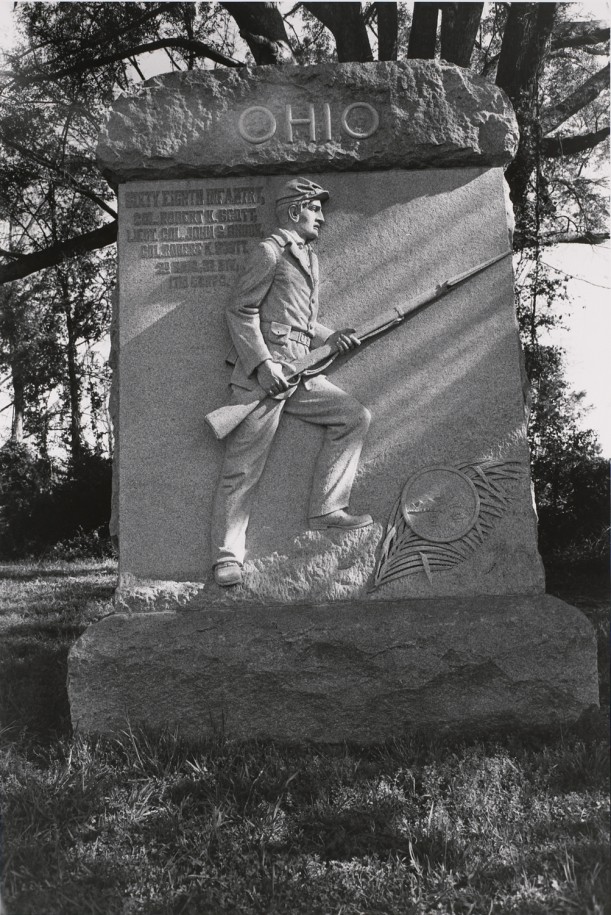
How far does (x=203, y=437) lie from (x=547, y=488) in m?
4.76

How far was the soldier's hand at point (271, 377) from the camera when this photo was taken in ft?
14.5

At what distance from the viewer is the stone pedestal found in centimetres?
425

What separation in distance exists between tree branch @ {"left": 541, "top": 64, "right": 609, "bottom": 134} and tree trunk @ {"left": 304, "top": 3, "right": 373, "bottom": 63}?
5.97 feet

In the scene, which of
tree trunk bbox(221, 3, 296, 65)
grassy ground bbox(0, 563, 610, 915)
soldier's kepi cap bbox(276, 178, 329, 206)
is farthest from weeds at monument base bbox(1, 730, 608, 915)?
tree trunk bbox(221, 3, 296, 65)

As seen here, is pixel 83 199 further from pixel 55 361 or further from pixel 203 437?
pixel 203 437

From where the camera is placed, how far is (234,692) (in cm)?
425

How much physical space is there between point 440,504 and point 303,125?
205 cm

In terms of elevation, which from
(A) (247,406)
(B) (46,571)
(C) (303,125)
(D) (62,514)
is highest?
(C) (303,125)

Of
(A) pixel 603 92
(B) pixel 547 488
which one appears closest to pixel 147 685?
(B) pixel 547 488

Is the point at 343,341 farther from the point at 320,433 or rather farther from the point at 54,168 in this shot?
the point at 54,168

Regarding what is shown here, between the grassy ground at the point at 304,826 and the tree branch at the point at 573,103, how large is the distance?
616 centimetres

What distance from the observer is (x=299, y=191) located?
4.54m

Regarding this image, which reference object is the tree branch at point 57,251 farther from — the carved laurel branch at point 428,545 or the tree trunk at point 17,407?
the carved laurel branch at point 428,545

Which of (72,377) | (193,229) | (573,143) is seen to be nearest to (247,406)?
(193,229)
